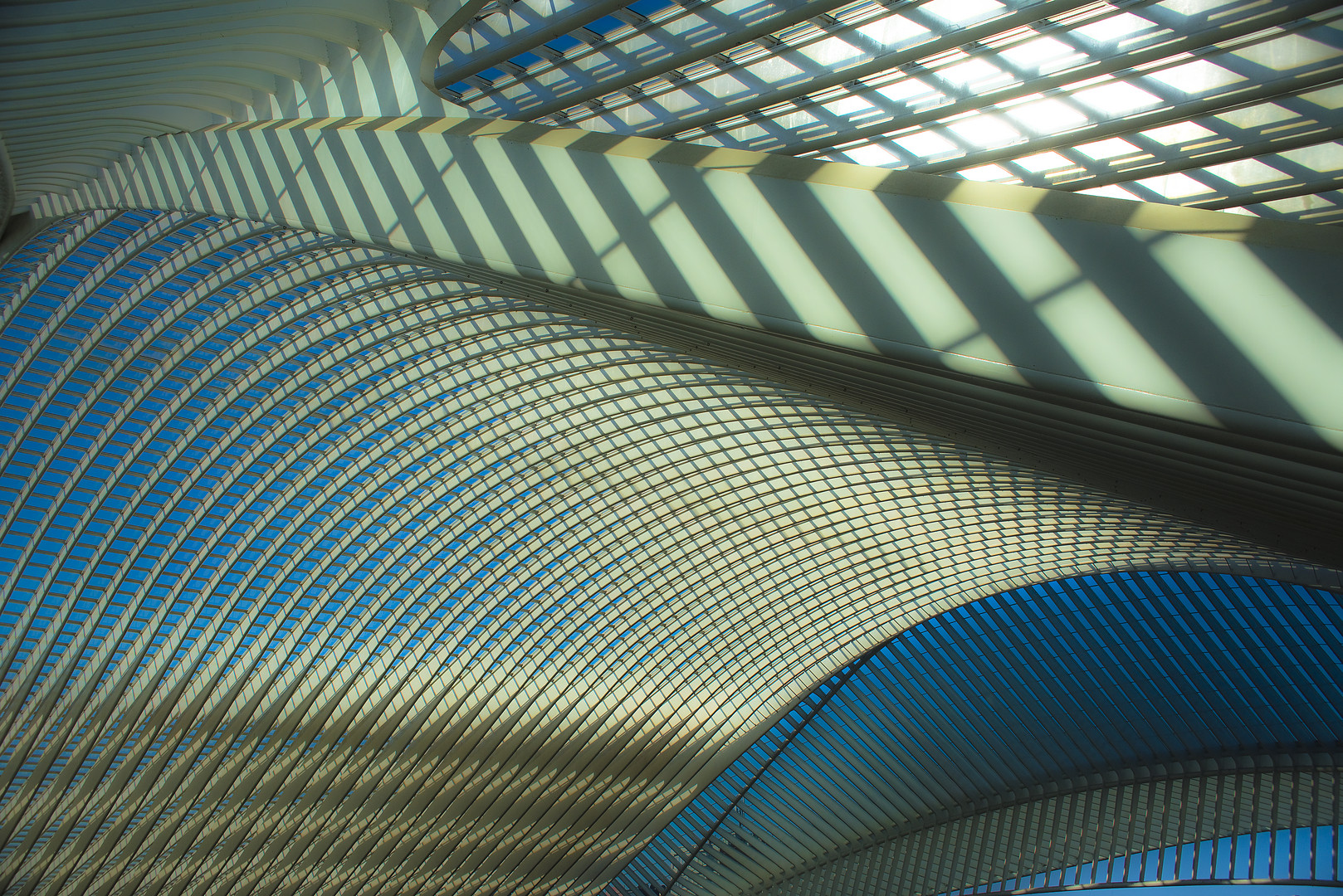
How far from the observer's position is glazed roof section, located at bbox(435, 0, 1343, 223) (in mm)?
7836

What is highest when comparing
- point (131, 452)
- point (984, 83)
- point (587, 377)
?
point (587, 377)

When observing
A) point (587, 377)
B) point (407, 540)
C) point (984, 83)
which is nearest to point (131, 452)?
point (407, 540)

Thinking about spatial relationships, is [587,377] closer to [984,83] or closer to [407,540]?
[407,540]

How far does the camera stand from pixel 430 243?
1209cm

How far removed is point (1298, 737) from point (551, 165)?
170ft

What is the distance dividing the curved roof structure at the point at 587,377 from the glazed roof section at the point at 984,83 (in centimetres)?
4

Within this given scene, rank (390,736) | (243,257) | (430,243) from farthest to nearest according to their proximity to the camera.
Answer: (390,736)
(243,257)
(430,243)

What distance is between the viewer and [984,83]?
356 inches

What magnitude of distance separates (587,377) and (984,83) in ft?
80.7

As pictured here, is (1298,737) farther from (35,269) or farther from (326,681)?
(35,269)

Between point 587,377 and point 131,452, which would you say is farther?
point 131,452

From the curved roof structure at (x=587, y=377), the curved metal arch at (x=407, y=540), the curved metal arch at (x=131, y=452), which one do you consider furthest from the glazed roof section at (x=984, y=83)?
the curved metal arch at (x=131, y=452)

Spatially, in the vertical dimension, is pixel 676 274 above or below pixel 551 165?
below

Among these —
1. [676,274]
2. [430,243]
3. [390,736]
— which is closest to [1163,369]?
[676,274]
